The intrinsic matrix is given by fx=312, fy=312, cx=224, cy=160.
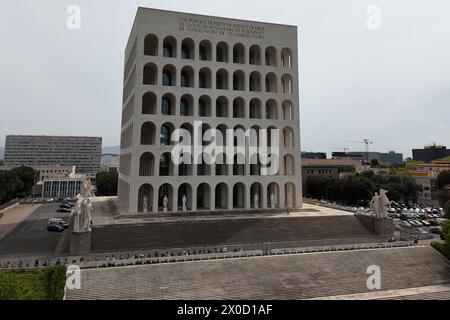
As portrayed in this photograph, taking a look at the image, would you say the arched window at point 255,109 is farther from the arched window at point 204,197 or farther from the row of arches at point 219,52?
the arched window at point 204,197

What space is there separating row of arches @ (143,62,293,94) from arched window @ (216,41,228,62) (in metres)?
2.29

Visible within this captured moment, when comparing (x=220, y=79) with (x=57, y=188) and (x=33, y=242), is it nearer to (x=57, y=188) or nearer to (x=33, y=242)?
(x=33, y=242)

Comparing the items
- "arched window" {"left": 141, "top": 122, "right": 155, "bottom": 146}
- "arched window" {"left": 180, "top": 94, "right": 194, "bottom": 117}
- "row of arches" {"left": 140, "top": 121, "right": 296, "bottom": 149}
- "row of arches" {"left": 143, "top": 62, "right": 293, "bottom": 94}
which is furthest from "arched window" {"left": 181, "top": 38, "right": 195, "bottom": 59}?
"arched window" {"left": 141, "top": 122, "right": 155, "bottom": 146}

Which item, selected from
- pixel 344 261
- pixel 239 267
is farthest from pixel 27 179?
pixel 344 261

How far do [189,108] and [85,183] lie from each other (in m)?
17.5

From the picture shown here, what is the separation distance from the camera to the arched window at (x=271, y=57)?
45156mm

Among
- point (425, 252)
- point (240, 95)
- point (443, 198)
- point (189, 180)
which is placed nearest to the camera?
point (425, 252)

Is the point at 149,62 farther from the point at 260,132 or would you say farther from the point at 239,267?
the point at 239,267

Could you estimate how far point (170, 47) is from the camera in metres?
43.3

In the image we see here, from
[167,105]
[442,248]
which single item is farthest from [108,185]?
[442,248]

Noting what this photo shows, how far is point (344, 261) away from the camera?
25.2 meters

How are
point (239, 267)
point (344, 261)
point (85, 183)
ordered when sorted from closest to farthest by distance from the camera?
point (239, 267), point (344, 261), point (85, 183)

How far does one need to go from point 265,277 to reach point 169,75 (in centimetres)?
3128

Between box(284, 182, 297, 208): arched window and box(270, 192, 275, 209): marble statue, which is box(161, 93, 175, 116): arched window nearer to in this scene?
box(270, 192, 275, 209): marble statue
